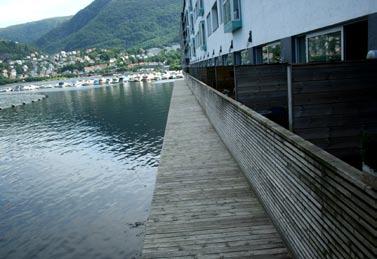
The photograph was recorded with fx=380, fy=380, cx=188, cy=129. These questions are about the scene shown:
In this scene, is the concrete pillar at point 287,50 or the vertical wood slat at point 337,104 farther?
the concrete pillar at point 287,50

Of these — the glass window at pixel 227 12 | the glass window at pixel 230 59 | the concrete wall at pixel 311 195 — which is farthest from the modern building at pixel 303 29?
the concrete wall at pixel 311 195

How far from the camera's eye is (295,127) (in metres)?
6.32

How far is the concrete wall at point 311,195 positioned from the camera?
326 centimetres

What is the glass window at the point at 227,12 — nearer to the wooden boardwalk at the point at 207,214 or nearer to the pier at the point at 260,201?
the pier at the point at 260,201

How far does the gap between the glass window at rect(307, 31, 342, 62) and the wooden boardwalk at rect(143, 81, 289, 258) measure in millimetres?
3723

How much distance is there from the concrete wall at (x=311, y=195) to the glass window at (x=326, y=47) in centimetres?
330

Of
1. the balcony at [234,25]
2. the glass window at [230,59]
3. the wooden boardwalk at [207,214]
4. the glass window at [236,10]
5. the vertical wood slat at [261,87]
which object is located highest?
the glass window at [236,10]

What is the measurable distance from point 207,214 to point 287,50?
7.18 meters

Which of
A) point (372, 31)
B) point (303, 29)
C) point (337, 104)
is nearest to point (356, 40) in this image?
point (372, 31)

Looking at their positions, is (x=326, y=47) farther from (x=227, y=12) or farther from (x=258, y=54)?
(x=227, y=12)

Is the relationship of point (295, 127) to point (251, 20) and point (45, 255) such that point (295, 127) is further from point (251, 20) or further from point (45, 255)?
point (251, 20)

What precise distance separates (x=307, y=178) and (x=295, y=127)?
6.44 feet

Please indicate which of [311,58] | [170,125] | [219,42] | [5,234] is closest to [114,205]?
[5,234]

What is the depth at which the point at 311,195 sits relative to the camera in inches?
174
